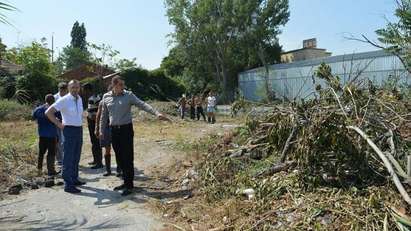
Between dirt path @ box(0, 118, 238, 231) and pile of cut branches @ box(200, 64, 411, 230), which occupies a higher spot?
pile of cut branches @ box(200, 64, 411, 230)

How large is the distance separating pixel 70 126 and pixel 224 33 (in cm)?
4765

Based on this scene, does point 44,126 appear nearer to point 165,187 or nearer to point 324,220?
point 165,187

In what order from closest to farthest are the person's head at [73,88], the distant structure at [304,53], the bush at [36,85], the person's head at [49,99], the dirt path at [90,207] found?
the dirt path at [90,207] → the person's head at [73,88] → the person's head at [49,99] → the bush at [36,85] → the distant structure at [304,53]

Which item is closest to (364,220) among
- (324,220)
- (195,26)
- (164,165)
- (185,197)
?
(324,220)

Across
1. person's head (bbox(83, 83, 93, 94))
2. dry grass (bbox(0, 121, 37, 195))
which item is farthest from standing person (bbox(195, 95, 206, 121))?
person's head (bbox(83, 83, 93, 94))

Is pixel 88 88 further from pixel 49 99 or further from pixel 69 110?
pixel 69 110

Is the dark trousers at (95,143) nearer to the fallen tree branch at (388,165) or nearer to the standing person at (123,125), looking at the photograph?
the standing person at (123,125)

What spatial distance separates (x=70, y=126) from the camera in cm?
818

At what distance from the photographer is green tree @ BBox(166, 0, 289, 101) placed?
179 ft

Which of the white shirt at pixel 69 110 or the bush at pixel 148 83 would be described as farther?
the bush at pixel 148 83

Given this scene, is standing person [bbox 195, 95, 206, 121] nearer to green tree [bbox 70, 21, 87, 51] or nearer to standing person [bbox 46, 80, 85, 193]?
standing person [bbox 46, 80, 85, 193]

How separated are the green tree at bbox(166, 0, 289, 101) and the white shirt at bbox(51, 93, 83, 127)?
46540mm

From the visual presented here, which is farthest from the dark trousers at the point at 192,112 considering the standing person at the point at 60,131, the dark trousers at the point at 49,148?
the dark trousers at the point at 49,148

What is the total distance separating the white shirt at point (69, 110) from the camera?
8.12m
